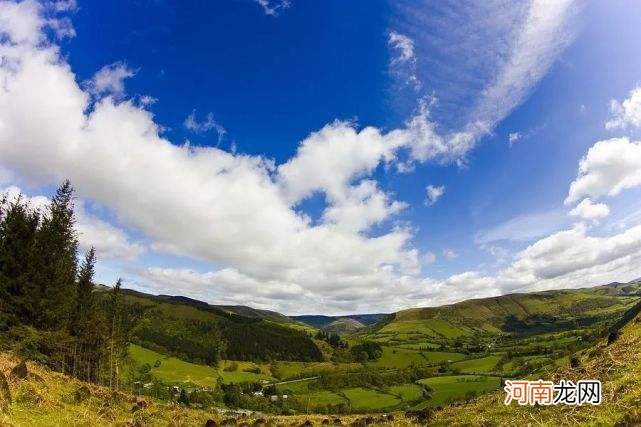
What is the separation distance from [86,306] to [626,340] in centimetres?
7718

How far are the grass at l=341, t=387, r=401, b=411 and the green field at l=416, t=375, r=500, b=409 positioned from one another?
14.7m

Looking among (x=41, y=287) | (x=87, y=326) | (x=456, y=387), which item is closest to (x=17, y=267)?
(x=41, y=287)

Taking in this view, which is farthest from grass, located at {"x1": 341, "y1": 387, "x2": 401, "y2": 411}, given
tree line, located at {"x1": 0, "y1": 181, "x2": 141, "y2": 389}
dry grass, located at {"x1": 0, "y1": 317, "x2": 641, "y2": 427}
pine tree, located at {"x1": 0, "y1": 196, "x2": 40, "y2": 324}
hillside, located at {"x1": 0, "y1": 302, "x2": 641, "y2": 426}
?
dry grass, located at {"x1": 0, "y1": 317, "x2": 641, "y2": 427}

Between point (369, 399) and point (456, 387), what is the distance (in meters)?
32.2

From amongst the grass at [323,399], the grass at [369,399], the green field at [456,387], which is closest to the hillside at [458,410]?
the green field at [456,387]

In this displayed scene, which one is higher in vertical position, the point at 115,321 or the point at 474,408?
the point at 115,321

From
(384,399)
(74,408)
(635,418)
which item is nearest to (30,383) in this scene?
(74,408)

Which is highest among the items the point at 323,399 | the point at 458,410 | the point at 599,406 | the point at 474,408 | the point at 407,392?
the point at 599,406

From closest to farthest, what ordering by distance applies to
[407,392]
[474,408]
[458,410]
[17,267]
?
[474,408] < [458,410] < [17,267] < [407,392]

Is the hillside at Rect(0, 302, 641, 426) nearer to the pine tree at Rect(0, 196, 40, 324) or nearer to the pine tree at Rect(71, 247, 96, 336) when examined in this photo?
the pine tree at Rect(0, 196, 40, 324)

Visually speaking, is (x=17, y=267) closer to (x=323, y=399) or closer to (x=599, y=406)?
(x=599, y=406)

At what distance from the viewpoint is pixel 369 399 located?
514ft

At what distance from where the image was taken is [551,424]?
13.5 m

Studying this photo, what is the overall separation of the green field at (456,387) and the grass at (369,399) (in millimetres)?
14699
